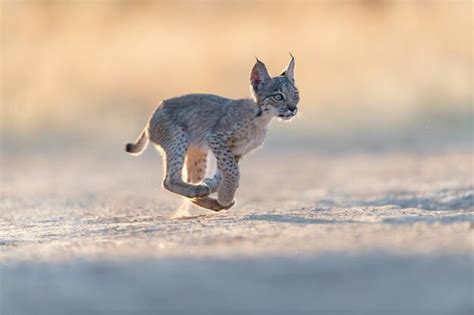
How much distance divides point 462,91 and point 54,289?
26.3 m

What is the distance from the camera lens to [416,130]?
94.5ft

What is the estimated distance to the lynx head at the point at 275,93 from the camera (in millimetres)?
11172

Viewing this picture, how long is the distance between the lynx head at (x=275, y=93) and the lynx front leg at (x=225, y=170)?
50 cm

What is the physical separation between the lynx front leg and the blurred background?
17.1m

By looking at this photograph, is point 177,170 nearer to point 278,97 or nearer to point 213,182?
point 213,182

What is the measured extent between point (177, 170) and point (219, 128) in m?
0.56

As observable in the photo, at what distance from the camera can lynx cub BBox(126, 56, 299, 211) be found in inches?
447

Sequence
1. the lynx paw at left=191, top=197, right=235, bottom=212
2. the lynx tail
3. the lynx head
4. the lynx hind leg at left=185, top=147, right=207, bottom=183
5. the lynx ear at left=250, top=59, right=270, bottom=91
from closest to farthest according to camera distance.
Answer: the lynx head → the lynx ear at left=250, top=59, right=270, bottom=91 → the lynx paw at left=191, top=197, right=235, bottom=212 → the lynx hind leg at left=185, top=147, right=207, bottom=183 → the lynx tail

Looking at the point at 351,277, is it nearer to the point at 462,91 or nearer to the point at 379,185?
the point at 379,185

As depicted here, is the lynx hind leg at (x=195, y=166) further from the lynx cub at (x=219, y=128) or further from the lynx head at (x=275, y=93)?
the lynx head at (x=275, y=93)

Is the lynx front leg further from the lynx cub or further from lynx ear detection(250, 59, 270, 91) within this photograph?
lynx ear detection(250, 59, 270, 91)

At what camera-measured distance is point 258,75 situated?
1150 cm

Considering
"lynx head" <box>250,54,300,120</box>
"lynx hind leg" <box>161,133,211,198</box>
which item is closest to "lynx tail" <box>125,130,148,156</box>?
"lynx hind leg" <box>161,133,211,198</box>

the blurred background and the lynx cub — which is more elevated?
the blurred background
